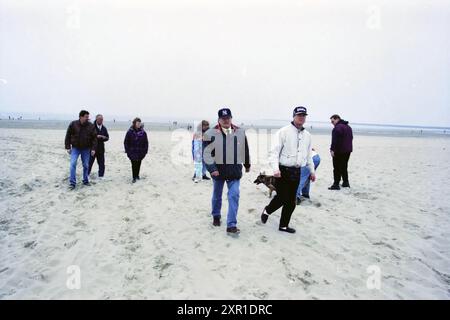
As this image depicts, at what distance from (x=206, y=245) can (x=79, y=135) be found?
5314 millimetres

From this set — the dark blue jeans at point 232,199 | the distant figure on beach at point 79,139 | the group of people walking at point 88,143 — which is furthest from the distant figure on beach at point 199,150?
the dark blue jeans at point 232,199

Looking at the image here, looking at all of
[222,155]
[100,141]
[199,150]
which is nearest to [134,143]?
[100,141]

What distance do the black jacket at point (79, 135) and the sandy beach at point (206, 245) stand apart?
1.26 m

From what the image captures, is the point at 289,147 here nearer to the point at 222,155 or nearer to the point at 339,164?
the point at 222,155

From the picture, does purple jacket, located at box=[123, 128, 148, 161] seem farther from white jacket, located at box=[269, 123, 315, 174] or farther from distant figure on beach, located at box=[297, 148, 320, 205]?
white jacket, located at box=[269, 123, 315, 174]

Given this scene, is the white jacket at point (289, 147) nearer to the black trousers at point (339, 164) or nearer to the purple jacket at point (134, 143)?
the black trousers at point (339, 164)

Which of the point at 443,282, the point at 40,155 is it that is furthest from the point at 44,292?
the point at 40,155

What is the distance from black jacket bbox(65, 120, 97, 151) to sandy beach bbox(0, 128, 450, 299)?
49.6 inches

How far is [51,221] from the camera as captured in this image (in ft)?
19.2

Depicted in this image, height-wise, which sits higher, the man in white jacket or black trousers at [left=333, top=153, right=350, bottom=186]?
the man in white jacket

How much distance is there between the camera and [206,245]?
Answer: 4.98m

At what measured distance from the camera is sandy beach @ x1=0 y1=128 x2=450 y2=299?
3.83m

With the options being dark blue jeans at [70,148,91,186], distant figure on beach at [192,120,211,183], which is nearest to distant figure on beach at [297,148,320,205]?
distant figure on beach at [192,120,211,183]
